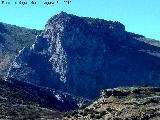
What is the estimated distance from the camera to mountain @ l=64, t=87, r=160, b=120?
346ft

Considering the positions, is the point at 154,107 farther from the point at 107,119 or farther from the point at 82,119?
the point at 82,119

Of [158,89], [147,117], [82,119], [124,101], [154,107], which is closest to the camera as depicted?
[147,117]

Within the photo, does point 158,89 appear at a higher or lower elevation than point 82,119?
higher

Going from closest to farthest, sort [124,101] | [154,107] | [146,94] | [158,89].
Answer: [154,107] < [124,101] < [146,94] < [158,89]

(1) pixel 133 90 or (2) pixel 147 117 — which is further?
(1) pixel 133 90

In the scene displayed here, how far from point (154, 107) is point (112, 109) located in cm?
1404

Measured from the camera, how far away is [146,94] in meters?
139

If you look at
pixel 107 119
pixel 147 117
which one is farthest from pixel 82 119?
pixel 147 117

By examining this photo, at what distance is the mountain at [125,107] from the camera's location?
105 m

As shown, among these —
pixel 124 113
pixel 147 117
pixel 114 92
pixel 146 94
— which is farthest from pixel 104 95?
pixel 147 117

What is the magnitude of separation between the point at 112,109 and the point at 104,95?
77.6 feet

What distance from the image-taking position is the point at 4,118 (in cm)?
13950

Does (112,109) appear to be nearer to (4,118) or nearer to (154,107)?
(154,107)

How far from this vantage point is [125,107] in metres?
117
